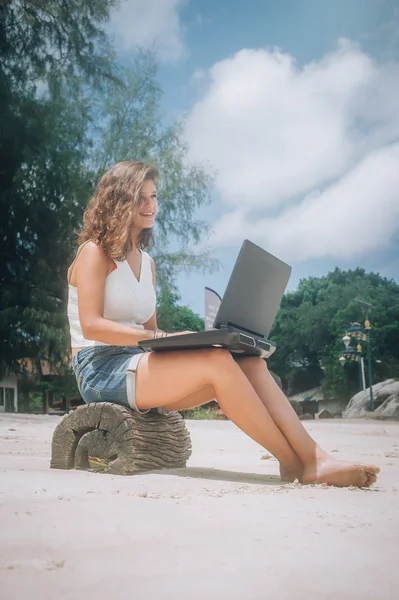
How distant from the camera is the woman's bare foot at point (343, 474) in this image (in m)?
2.75

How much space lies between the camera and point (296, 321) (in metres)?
40.5

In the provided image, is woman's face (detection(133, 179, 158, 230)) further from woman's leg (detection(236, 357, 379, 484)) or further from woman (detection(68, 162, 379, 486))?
woman's leg (detection(236, 357, 379, 484))

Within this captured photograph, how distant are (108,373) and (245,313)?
65 centimetres

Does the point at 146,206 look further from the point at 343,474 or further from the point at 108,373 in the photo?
the point at 343,474

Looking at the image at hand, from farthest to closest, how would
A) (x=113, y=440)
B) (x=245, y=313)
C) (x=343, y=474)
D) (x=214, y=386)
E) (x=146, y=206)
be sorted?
(x=146, y=206) < (x=113, y=440) < (x=245, y=313) < (x=214, y=386) < (x=343, y=474)

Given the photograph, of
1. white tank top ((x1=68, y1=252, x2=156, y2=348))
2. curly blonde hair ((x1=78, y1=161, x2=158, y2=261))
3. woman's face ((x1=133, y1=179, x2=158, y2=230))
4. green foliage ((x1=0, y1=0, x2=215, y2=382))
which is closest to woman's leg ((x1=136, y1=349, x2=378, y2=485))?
white tank top ((x1=68, y1=252, x2=156, y2=348))

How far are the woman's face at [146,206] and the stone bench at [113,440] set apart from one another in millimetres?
834

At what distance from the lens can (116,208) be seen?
123 inches

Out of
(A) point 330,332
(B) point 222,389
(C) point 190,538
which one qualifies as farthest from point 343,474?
(A) point 330,332

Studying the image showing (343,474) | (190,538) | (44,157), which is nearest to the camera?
(190,538)

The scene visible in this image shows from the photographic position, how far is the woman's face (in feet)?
10.5

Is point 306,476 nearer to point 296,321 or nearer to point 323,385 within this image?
point 323,385

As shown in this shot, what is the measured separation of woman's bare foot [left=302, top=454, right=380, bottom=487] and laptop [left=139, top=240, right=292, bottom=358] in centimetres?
53

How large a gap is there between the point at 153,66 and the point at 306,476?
16.1 m
